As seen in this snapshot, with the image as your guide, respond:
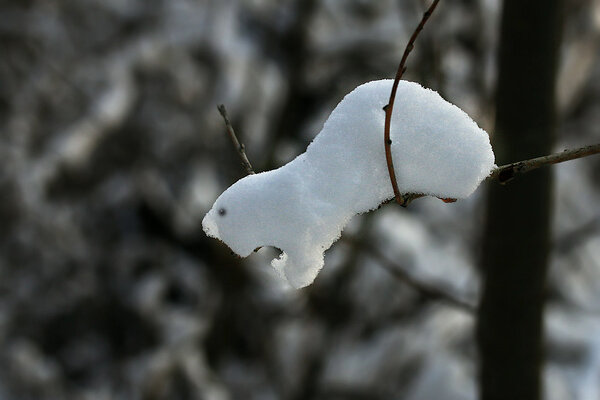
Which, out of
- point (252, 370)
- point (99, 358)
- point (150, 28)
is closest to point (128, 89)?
point (150, 28)

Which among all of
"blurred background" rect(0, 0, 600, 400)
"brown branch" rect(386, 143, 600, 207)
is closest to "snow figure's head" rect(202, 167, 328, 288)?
"brown branch" rect(386, 143, 600, 207)

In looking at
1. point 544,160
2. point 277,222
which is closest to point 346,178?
point 277,222

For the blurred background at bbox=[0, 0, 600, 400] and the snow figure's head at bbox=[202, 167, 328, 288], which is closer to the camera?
the snow figure's head at bbox=[202, 167, 328, 288]

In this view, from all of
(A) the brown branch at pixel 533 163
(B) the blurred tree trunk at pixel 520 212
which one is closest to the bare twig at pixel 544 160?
(A) the brown branch at pixel 533 163

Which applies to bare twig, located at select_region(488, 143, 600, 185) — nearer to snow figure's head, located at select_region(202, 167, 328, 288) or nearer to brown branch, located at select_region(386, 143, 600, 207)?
brown branch, located at select_region(386, 143, 600, 207)

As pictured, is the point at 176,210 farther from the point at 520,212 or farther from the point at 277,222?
the point at 277,222

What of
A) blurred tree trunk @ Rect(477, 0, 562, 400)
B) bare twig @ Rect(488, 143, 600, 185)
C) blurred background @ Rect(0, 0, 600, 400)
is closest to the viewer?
bare twig @ Rect(488, 143, 600, 185)
